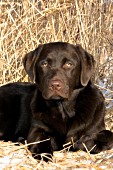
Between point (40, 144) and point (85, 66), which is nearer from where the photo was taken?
point (40, 144)

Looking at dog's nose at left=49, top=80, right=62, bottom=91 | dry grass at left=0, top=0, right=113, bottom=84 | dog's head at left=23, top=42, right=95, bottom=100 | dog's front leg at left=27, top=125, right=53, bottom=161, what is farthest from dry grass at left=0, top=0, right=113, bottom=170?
dog's nose at left=49, top=80, right=62, bottom=91

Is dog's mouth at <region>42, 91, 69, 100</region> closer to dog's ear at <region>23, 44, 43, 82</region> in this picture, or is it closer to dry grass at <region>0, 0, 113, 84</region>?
dog's ear at <region>23, 44, 43, 82</region>

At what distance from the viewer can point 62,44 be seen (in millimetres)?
3971

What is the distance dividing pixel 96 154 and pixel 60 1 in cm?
220

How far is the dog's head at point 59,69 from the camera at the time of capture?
145 inches

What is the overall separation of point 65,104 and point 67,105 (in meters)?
0.02

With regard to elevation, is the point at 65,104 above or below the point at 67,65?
below

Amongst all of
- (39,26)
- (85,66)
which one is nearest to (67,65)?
(85,66)

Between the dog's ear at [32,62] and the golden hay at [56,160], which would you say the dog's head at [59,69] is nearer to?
the dog's ear at [32,62]

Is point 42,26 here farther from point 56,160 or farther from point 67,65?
point 56,160

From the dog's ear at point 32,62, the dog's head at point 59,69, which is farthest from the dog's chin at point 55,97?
the dog's ear at point 32,62

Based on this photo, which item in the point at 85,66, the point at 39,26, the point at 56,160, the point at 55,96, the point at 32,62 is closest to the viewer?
the point at 56,160

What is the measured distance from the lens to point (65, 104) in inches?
158

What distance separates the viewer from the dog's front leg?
11.7 feet
